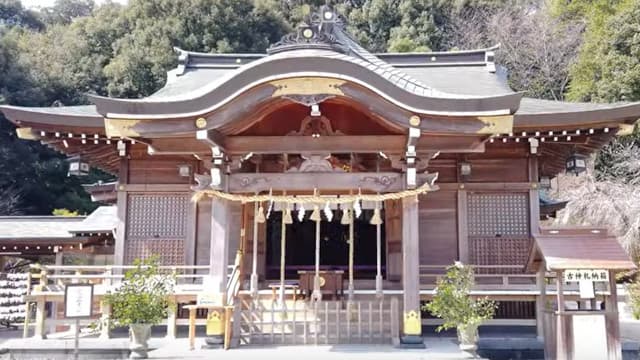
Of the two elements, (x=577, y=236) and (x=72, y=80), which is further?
(x=72, y=80)

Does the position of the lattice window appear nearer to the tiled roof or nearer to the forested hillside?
the tiled roof

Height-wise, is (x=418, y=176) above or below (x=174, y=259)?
above

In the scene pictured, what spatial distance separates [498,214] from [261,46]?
25272 mm

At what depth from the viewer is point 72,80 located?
32.0m

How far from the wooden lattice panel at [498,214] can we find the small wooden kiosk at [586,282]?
2653mm

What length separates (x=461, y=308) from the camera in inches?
302

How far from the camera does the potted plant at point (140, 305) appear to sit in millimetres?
7613

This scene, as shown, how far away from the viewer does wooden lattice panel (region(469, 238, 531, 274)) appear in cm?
1014

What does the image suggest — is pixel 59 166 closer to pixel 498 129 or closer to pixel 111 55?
pixel 111 55

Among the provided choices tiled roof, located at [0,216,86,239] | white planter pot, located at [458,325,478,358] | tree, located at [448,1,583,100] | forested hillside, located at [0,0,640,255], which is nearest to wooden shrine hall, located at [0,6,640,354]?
white planter pot, located at [458,325,478,358]

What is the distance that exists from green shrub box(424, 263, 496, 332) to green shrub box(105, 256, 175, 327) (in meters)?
3.76

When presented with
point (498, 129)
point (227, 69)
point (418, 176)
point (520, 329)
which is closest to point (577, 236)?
point (498, 129)

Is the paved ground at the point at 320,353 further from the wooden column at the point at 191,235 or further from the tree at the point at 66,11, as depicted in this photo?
the tree at the point at 66,11

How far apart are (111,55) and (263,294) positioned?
28559 millimetres
